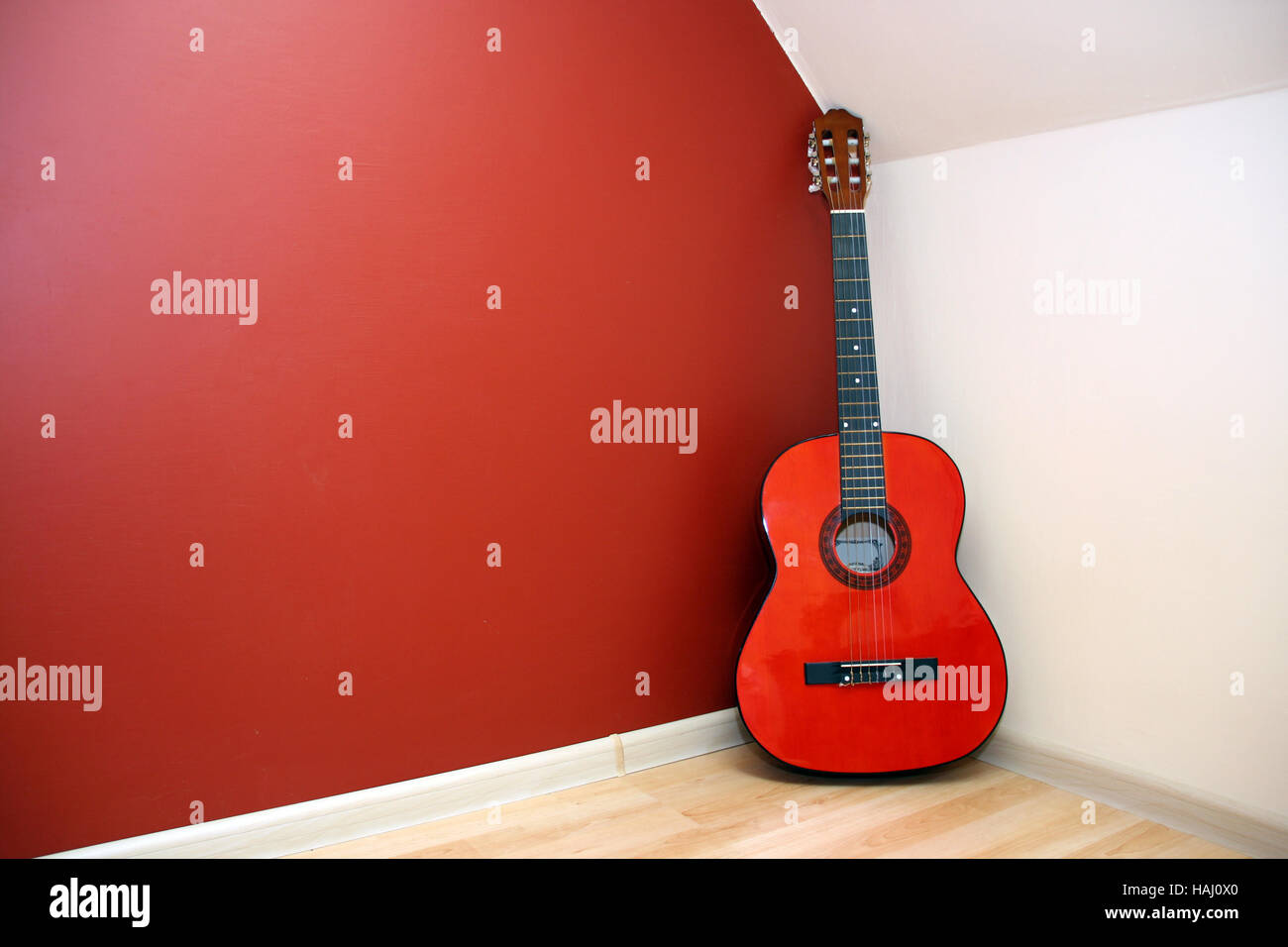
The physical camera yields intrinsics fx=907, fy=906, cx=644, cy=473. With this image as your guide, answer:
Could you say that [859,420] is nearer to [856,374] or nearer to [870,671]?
[856,374]

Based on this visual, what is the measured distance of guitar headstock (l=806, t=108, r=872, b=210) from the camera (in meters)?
2.21

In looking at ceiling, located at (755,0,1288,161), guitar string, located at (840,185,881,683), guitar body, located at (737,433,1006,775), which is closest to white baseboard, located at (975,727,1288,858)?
guitar body, located at (737,433,1006,775)

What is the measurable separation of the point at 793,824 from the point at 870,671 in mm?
371

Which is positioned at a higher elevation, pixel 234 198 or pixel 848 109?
pixel 848 109

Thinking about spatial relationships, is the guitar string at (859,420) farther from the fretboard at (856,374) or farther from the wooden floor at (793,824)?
the wooden floor at (793,824)

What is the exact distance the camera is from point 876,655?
1.98m

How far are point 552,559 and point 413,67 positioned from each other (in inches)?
41.8

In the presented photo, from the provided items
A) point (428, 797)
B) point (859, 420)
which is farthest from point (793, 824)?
point (859, 420)

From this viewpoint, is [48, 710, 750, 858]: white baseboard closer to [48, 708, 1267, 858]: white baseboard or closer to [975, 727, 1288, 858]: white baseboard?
[48, 708, 1267, 858]: white baseboard

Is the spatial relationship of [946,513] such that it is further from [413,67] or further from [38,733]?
[38,733]

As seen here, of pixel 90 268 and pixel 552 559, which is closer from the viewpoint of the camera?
pixel 90 268

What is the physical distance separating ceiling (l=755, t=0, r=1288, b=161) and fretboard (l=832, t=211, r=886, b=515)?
0.31 meters

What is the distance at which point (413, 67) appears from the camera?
1.83 m
